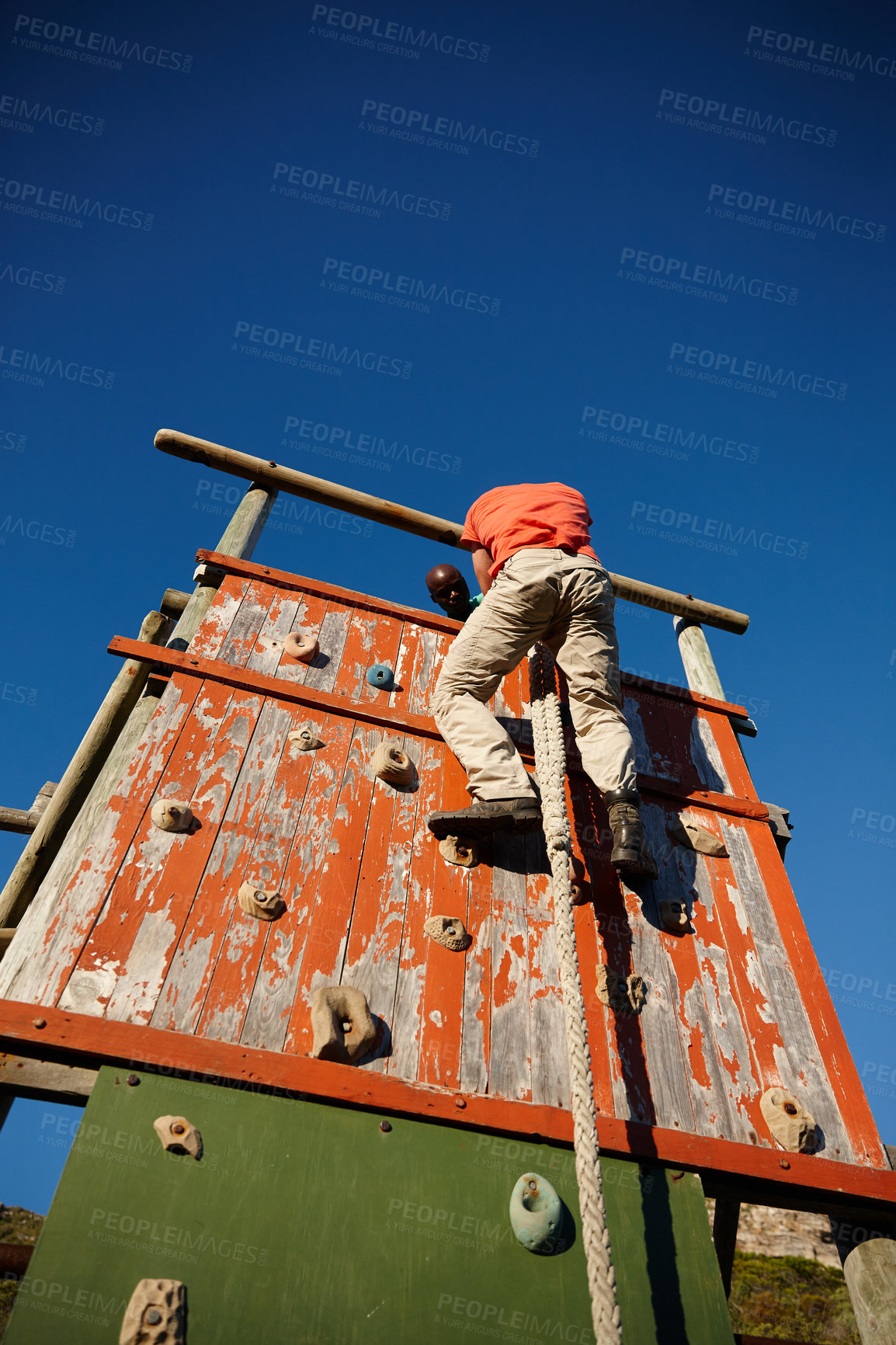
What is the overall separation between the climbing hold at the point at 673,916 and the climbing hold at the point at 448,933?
2.97 ft

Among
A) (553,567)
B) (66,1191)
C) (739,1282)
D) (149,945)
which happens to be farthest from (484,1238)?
(739,1282)

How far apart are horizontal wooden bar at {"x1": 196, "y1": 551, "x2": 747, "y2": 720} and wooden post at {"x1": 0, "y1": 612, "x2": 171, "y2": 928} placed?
464 mm

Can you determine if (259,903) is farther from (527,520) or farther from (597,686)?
(527,520)

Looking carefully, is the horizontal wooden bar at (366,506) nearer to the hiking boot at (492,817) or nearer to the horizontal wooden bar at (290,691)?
the horizontal wooden bar at (290,691)

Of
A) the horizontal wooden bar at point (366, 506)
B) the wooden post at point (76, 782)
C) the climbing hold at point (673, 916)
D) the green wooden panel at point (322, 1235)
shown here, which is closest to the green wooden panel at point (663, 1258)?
the green wooden panel at point (322, 1235)

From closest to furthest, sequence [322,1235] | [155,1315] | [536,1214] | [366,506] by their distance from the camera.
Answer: [155,1315], [322,1235], [536,1214], [366,506]

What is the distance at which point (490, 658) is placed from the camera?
3.52 m

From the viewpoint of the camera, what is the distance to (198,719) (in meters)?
3.40

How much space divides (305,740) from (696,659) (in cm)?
288

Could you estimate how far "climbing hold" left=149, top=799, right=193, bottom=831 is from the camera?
295 centimetres

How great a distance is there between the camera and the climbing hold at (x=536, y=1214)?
87.6 inches

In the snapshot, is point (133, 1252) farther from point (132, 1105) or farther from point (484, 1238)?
point (484, 1238)

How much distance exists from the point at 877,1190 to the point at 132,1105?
242 centimetres

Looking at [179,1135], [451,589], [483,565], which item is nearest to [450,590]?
[451,589]
